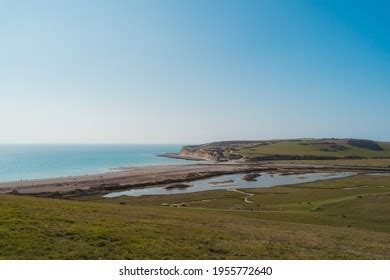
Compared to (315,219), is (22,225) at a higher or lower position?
higher

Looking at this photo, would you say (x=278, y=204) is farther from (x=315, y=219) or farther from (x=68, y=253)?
(x=68, y=253)

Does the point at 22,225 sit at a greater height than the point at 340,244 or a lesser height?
greater

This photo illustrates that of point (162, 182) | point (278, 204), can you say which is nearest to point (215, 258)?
point (278, 204)

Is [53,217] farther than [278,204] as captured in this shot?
No

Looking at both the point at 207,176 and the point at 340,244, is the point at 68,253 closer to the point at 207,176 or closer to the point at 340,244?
the point at 340,244

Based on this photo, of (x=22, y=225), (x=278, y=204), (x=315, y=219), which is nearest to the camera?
(x=22, y=225)
